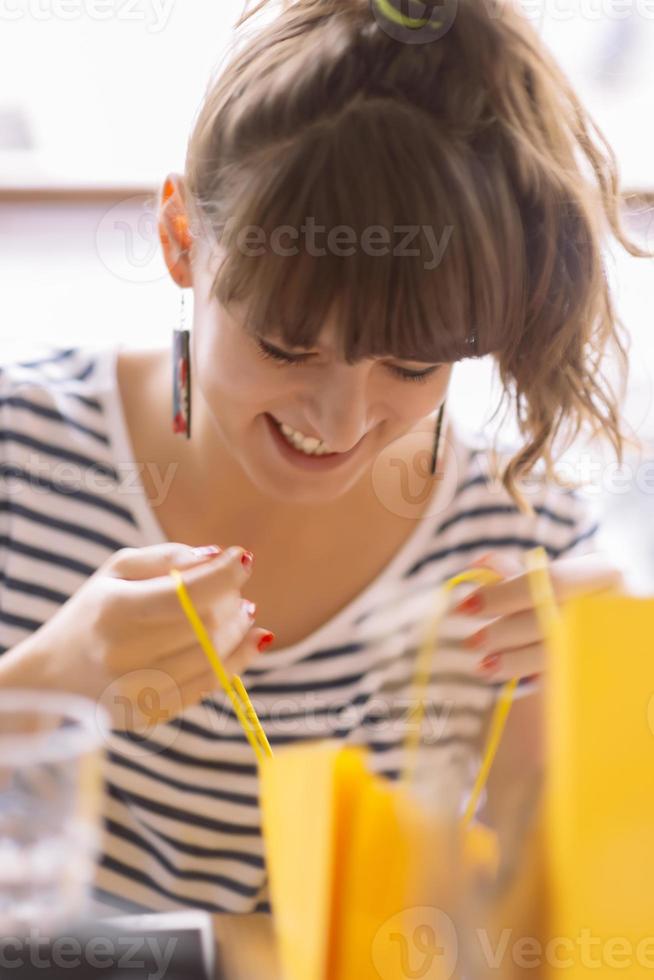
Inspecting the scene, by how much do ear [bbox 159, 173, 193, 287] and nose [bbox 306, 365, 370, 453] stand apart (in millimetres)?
Result: 169

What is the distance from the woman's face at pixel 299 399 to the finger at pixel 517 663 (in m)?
0.19

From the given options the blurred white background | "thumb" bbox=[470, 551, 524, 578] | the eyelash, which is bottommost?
"thumb" bbox=[470, 551, 524, 578]

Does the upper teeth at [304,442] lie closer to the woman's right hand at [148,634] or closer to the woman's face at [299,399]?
the woman's face at [299,399]

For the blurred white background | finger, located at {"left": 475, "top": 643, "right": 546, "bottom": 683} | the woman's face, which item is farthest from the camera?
the blurred white background

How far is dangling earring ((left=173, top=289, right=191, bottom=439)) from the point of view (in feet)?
2.90

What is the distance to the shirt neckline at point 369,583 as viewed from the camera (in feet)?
3.14

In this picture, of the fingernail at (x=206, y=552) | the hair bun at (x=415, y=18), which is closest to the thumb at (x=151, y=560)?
the fingernail at (x=206, y=552)

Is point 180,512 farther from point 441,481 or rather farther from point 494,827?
point 494,827

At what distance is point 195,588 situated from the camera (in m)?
0.65

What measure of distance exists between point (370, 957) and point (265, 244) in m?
0.40

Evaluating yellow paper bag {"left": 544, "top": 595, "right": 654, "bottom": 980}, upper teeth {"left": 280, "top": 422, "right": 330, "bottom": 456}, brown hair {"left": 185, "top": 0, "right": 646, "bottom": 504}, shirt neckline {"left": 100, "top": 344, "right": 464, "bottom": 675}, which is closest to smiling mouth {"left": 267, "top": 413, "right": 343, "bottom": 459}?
upper teeth {"left": 280, "top": 422, "right": 330, "bottom": 456}

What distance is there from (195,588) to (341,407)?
0.16 metres

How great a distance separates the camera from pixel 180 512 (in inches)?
38.5

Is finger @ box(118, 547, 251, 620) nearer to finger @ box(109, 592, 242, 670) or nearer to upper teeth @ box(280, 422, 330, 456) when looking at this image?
finger @ box(109, 592, 242, 670)
